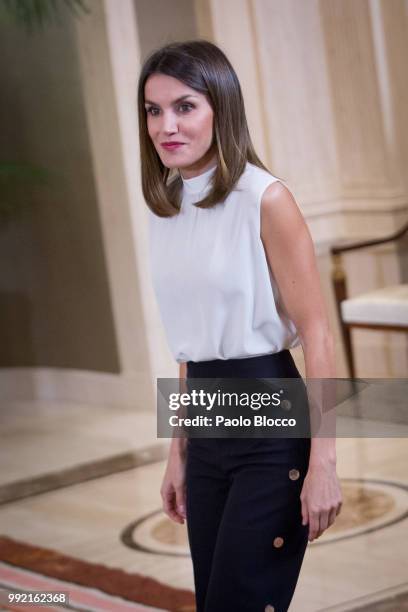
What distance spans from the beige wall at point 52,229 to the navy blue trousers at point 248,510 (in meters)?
5.18

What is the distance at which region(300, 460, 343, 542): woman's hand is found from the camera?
177 cm

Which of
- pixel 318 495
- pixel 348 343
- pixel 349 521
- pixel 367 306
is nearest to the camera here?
pixel 318 495

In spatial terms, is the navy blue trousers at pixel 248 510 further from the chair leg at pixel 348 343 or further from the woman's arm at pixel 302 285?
the chair leg at pixel 348 343

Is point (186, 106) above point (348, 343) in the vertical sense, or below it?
above

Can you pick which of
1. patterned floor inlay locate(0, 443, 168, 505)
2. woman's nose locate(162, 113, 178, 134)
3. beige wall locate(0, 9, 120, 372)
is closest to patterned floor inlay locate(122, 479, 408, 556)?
patterned floor inlay locate(0, 443, 168, 505)

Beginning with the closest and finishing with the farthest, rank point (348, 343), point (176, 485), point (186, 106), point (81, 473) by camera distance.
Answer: point (186, 106) → point (176, 485) → point (81, 473) → point (348, 343)

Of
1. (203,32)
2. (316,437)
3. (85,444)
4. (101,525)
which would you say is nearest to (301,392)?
(316,437)

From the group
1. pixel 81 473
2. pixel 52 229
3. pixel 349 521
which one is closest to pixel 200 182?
pixel 349 521

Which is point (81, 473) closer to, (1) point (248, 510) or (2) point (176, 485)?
(2) point (176, 485)

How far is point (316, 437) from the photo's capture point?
71.2 inches

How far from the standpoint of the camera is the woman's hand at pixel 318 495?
177 centimetres

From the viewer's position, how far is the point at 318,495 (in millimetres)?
1770

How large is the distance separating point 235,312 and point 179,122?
0.33 m

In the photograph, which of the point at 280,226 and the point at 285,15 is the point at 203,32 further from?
the point at 280,226
